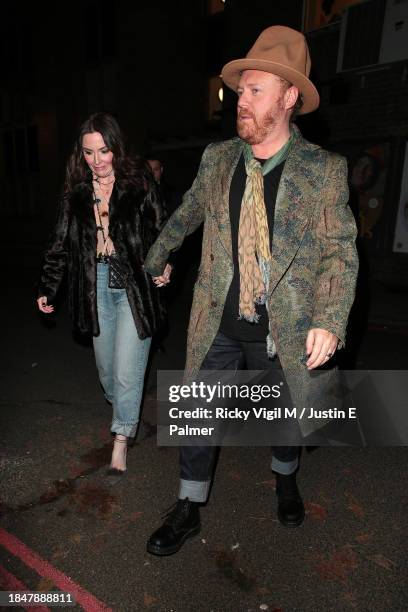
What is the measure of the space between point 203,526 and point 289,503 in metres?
0.51

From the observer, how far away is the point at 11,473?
3180mm

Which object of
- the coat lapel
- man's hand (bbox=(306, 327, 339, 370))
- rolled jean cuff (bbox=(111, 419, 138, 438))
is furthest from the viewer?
rolled jean cuff (bbox=(111, 419, 138, 438))

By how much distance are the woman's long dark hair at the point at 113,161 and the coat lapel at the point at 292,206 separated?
1082 mm

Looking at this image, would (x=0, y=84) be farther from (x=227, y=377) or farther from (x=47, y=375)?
(x=227, y=377)

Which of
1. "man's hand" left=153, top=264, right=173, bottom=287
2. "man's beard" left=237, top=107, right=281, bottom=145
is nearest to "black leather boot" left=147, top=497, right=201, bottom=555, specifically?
"man's hand" left=153, top=264, right=173, bottom=287

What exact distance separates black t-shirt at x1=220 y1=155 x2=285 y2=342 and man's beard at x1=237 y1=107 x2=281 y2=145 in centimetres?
16

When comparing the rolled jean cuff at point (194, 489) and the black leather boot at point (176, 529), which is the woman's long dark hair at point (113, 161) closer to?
the rolled jean cuff at point (194, 489)

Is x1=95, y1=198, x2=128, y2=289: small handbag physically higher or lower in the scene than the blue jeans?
higher

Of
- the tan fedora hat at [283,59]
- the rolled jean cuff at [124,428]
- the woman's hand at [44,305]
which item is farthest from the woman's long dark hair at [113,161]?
the rolled jean cuff at [124,428]

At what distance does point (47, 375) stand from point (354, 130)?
7.79 m

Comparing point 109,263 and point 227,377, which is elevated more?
point 109,263

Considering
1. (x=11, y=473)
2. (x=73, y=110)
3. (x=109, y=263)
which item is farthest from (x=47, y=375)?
(x=73, y=110)

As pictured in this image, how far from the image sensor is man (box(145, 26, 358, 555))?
2121 mm

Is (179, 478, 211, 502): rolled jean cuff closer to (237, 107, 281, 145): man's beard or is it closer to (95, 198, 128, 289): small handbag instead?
(95, 198, 128, 289): small handbag
